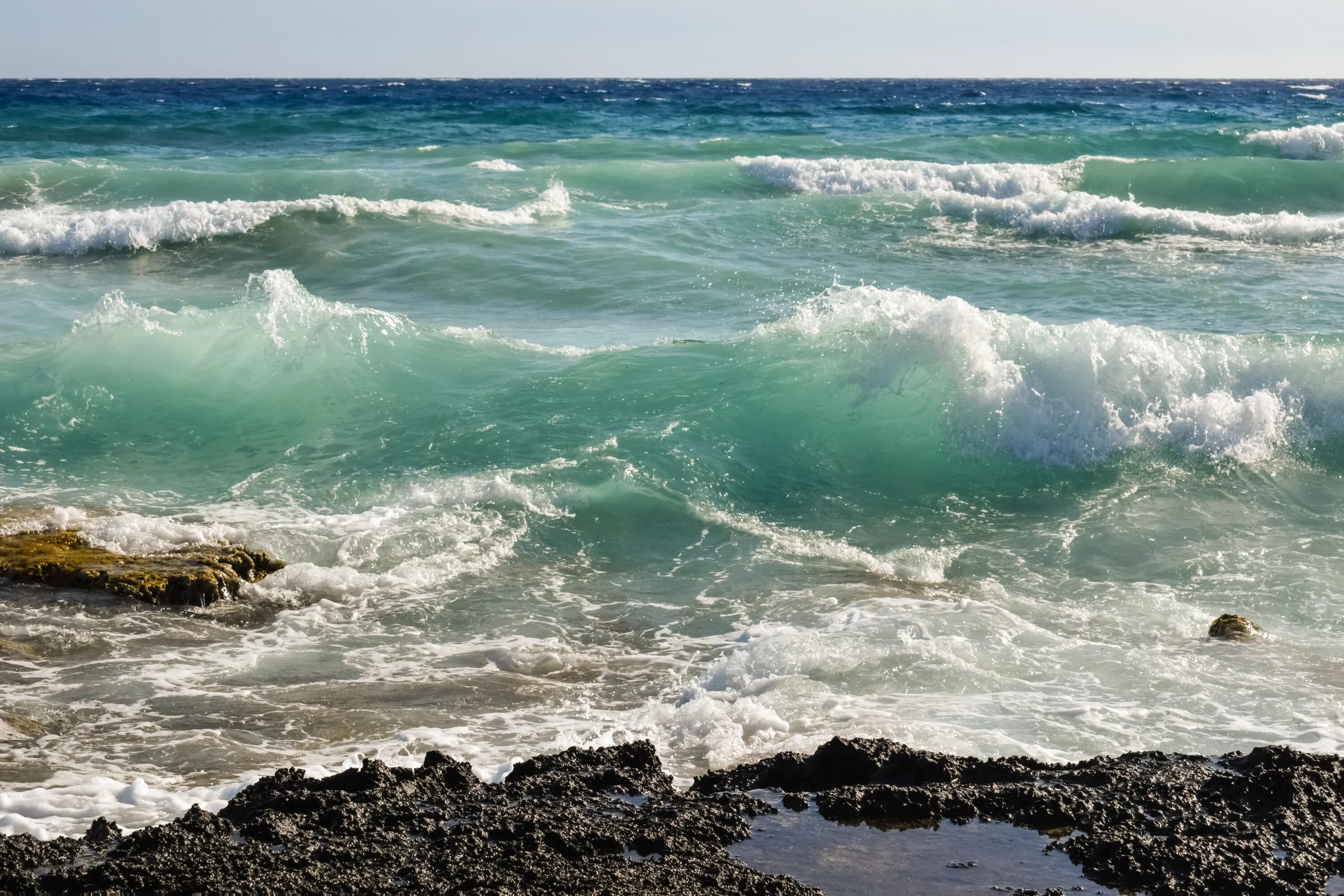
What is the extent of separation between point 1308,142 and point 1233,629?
28.5 m

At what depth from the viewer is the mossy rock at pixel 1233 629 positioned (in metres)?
6.63

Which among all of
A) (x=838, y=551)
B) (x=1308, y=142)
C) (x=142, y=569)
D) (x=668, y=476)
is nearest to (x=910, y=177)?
(x=1308, y=142)

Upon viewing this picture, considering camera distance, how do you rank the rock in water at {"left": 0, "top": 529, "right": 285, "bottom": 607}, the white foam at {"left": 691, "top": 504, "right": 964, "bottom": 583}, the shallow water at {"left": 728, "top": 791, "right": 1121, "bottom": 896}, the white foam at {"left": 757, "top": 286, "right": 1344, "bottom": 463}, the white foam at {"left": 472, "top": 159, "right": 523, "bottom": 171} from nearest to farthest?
the shallow water at {"left": 728, "top": 791, "right": 1121, "bottom": 896}
the rock in water at {"left": 0, "top": 529, "right": 285, "bottom": 607}
the white foam at {"left": 691, "top": 504, "right": 964, "bottom": 583}
the white foam at {"left": 757, "top": 286, "right": 1344, "bottom": 463}
the white foam at {"left": 472, "top": 159, "right": 523, "bottom": 171}

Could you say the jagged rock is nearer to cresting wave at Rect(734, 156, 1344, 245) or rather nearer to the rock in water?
the rock in water

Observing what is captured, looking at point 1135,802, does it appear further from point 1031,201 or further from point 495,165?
point 495,165

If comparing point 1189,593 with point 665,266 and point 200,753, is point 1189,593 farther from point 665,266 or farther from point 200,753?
point 665,266

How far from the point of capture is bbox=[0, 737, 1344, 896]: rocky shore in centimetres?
399

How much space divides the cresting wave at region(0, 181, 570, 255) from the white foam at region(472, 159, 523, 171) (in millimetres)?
4616

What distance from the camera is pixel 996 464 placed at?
976 cm

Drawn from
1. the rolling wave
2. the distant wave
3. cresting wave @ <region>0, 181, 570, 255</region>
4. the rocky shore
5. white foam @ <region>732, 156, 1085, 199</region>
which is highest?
the distant wave

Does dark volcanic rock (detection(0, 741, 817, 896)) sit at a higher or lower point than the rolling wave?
lower

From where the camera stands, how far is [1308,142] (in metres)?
30.9

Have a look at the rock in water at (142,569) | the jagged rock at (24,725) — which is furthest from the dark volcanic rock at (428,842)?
the rock in water at (142,569)

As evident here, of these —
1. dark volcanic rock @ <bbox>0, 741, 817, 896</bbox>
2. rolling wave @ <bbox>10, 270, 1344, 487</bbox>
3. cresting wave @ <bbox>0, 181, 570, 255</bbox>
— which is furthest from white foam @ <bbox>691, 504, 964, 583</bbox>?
cresting wave @ <bbox>0, 181, 570, 255</bbox>
